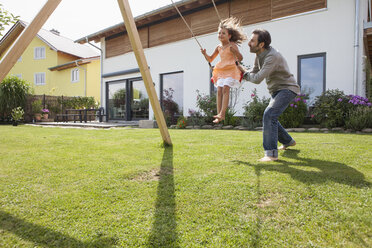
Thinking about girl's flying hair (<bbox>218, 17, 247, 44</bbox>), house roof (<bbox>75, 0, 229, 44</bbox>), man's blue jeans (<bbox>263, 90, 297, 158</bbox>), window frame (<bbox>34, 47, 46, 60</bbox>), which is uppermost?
window frame (<bbox>34, 47, 46, 60</bbox>)

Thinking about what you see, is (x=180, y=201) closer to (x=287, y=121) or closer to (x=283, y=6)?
(x=287, y=121)

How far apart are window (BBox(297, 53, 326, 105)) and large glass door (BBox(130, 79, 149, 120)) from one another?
6757 millimetres

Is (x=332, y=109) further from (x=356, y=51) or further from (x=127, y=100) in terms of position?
(x=127, y=100)

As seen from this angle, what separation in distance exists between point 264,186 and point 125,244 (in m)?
1.17

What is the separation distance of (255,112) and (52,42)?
67.5 feet

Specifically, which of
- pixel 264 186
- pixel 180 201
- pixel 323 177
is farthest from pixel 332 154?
pixel 180 201

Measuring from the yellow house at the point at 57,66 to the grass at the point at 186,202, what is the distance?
690 inches

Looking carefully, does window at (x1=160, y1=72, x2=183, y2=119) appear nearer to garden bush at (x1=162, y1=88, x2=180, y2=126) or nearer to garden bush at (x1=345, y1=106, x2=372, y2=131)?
garden bush at (x1=162, y1=88, x2=180, y2=126)

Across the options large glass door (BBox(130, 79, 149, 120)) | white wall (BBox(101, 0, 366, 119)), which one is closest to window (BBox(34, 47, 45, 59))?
large glass door (BBox(130, 79, 149, 120))

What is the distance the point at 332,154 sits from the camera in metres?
3.05

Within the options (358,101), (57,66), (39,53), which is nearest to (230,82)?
(358,101)

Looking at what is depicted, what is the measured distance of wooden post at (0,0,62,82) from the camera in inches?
75.5

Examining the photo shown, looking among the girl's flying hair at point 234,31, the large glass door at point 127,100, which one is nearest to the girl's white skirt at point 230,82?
the girl's flying hair at point 234,31

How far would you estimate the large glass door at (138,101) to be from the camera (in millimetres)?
11586
